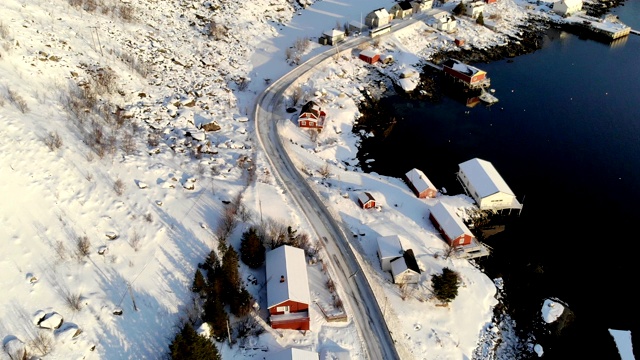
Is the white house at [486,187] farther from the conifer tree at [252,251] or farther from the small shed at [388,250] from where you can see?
the conifer tree at [252,251]

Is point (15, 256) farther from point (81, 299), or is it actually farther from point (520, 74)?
point (520, 74)

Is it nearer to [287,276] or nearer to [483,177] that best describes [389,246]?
[287,276]

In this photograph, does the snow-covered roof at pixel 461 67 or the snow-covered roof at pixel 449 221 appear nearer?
the snow-covered roof at pixel 449 221

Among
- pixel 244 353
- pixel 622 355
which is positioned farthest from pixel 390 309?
pixel 622 355

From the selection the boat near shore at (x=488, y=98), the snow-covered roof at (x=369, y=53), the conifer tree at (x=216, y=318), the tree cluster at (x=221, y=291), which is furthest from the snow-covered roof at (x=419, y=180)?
the snow-covered roof at (x=369, y=53)

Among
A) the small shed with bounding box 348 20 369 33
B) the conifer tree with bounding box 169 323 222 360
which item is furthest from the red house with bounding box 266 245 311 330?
the small shed with bounding box 348 20 369 33

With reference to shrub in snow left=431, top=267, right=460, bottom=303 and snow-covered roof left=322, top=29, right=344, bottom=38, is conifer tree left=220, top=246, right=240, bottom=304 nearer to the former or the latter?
shrub in snow left=431, top=267, right=460, bottom=303

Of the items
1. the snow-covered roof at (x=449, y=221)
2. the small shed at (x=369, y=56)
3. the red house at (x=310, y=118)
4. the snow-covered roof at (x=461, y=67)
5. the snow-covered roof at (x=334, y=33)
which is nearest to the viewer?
the snow-covered roof at (x=449, y=221)
